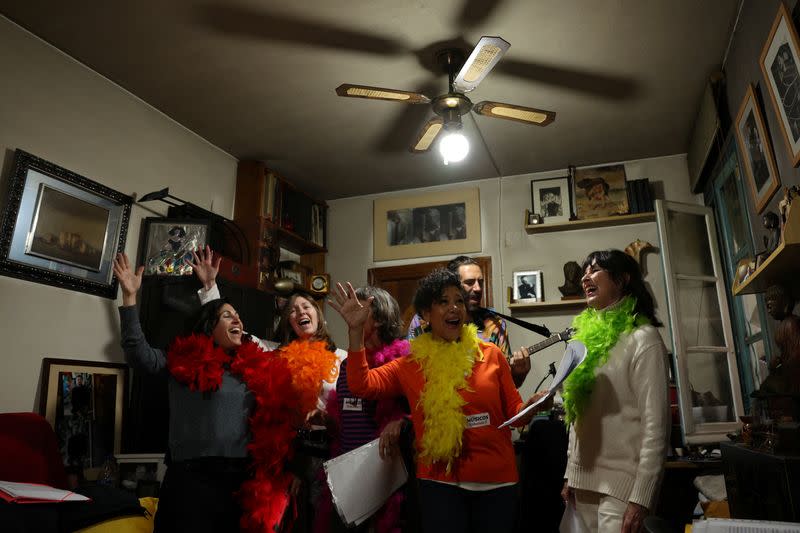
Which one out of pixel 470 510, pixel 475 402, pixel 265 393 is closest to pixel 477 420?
pixel 475 402

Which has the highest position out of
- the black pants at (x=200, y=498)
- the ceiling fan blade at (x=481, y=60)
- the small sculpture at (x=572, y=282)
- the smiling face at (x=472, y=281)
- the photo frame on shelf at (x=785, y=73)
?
the ceiling fan blade at (x=481, y=60)

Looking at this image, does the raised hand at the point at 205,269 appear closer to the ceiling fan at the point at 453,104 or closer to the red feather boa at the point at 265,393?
the red feather boa at the point at 265,393

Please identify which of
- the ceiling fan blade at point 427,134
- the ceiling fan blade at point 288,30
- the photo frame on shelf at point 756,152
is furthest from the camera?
the ceiling fan blade at point 427,134

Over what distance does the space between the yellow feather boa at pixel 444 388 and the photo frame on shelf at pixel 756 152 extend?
1499mm

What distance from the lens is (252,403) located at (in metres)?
2.30

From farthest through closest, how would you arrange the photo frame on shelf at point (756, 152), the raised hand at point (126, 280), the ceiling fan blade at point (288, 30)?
the ceiling fan blade at point (288, 30), the raised hand at point (126, 280), the photo frame on shelf at point (756, 152)

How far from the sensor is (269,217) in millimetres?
4262

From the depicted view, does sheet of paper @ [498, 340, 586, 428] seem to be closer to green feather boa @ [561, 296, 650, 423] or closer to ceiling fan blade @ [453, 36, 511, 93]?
green feather boa @ [561, 296, 650, 423]

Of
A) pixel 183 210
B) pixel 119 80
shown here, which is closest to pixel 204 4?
pixel 119 80

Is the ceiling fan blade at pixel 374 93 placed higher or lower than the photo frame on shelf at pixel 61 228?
higher

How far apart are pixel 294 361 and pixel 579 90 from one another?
2.36 meters

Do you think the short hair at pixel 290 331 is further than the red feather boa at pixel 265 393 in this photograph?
Yes

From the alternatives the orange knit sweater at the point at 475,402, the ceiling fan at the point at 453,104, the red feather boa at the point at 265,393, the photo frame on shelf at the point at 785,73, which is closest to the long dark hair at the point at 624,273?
the orange knit sweater at the point at 475,402

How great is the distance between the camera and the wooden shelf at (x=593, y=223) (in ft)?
13.9
